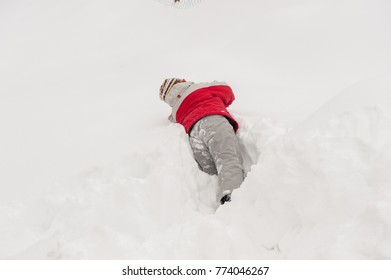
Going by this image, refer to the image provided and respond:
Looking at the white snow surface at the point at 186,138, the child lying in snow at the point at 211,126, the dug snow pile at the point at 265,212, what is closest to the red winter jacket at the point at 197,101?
the child lying in snow at the point at 211,126

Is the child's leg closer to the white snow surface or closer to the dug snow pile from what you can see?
the white snow surface

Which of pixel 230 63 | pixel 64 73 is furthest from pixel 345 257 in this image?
pixel 64 73

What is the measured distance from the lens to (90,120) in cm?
273

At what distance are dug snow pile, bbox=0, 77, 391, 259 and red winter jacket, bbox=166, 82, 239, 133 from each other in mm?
538

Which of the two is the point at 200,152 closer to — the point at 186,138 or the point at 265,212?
the point at 186,138

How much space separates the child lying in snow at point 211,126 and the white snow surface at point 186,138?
8 cm

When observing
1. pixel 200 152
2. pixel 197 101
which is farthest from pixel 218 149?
pixel 197 101

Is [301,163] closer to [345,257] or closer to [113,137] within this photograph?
[345,257]

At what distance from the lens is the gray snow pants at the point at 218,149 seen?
188 cm

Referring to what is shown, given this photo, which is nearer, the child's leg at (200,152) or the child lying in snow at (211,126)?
the child lying in snow at (211,126)

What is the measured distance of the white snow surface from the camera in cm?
131

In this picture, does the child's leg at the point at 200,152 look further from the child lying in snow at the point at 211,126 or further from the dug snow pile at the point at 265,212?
the dug snow pile at the point at 265,212

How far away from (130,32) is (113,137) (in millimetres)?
2572

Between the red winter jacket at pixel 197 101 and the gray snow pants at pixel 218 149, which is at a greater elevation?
the red winter jacket at pixel 197 101
